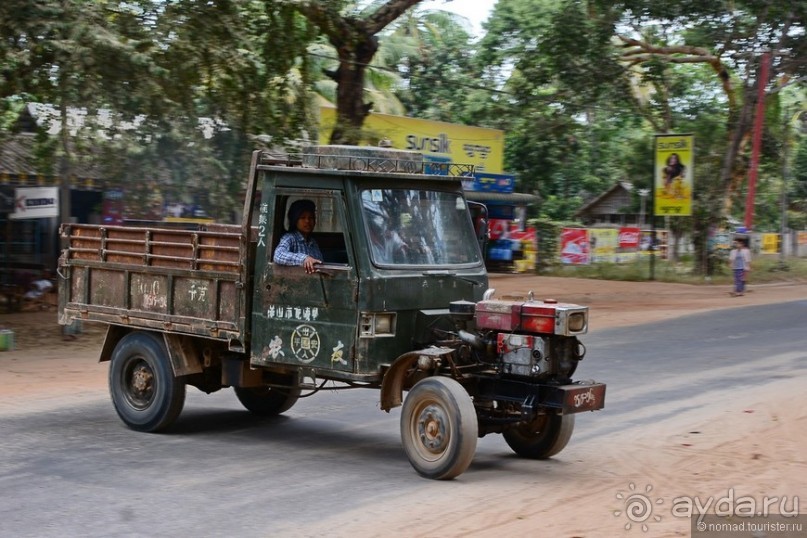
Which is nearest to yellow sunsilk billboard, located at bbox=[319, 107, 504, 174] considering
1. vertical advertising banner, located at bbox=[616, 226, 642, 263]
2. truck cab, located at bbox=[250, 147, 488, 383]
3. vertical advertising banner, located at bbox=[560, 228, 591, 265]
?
vertical advertising banner, located at bbox=[560, 228, 591, 265]

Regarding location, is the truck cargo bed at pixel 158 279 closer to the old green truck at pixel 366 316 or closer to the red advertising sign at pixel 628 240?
the old green truck at pixel 366 316

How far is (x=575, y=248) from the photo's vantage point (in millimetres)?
36562

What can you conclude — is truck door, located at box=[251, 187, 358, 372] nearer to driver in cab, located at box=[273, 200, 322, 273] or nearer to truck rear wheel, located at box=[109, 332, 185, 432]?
driver in cab, located at box=[273, 200, 322, 273]

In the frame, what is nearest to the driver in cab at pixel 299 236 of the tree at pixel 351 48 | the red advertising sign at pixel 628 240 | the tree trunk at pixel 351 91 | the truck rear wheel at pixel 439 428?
the truck rear wheel at pixel 439 428

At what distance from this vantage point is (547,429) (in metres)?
7.85

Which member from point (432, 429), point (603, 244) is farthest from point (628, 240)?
point (432, 429)

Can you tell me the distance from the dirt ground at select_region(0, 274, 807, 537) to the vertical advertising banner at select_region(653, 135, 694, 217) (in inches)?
718

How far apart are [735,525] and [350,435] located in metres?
3.95

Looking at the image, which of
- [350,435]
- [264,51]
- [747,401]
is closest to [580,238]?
[264,51]

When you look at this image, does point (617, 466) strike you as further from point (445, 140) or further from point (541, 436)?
point (445, 140)

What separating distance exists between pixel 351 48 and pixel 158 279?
533 inches

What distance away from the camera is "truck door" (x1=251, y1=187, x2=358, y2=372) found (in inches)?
300

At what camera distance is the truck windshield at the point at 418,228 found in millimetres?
7719

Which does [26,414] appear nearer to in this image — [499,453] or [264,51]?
[499,453]
